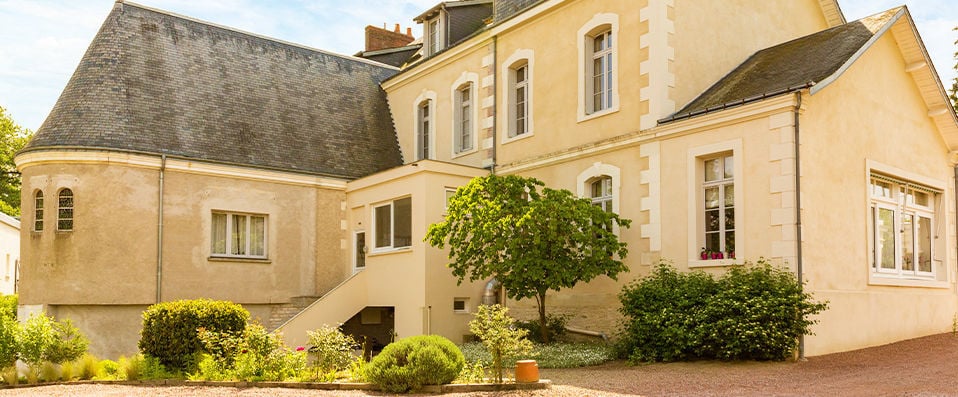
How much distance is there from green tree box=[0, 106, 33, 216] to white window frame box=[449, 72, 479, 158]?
1245 inches

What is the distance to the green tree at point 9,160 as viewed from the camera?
43219 mm

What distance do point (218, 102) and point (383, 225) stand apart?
5.17 meters

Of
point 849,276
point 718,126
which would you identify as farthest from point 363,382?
point 849,276

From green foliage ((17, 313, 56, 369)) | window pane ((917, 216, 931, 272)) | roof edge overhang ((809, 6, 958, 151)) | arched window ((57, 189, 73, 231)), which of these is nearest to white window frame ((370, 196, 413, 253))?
arched window ((57, 189, 73, 231))

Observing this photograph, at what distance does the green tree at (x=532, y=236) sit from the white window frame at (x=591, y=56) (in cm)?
244

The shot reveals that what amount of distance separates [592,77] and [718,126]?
3.60 metres

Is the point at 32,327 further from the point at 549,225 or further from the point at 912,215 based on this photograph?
the point at 912,215

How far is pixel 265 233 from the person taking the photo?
19516mm

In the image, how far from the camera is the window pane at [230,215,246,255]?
19141 mm

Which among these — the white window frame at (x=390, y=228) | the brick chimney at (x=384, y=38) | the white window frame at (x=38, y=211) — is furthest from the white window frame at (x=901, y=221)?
the brick chimney at (x=384, y=38)

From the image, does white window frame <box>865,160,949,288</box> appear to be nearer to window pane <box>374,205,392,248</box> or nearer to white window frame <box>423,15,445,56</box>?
window pane <box>374,205,392,248</box>

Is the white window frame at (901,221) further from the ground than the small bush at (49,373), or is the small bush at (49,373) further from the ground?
the white window frame at (901,221)

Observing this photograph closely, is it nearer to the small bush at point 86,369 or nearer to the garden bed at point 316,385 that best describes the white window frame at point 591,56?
the garden bed at point 316,385

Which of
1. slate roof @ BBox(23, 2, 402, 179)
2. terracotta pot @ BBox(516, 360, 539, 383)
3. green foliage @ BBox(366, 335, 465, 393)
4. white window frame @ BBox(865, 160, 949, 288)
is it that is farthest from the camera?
slate roof @ BBox(23, 2, 402, 179)
